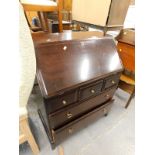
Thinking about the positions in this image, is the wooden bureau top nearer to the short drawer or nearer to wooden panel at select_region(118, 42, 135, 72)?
the short drawer

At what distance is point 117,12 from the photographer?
1048mm

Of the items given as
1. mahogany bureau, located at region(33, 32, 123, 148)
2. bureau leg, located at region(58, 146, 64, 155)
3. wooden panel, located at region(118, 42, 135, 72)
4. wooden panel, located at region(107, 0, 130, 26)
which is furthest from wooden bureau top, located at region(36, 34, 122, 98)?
bureau leg, located at region(58, 146, 64, 155)

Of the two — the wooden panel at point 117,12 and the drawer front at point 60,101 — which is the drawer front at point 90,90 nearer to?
the drawer front at point 60,101

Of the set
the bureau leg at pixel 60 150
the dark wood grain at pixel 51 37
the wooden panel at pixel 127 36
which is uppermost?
the dark wood grain at pixel 51 37

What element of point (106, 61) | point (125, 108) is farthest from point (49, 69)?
point (125, 108)

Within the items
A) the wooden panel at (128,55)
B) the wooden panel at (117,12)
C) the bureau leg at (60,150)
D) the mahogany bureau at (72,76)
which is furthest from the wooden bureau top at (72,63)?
the bureau leg at (60,150)

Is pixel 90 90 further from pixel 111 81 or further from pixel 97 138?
pixel 97 138

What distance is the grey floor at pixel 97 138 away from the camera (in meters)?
1.12

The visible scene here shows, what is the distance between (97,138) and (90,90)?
0.65 meters

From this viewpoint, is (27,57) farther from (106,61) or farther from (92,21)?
(92,21)

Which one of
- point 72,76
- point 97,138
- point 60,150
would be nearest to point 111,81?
point 72,76

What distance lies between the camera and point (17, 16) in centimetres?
47

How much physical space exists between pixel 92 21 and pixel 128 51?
1.71 ft
